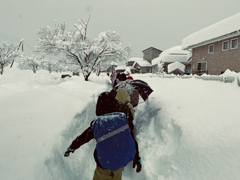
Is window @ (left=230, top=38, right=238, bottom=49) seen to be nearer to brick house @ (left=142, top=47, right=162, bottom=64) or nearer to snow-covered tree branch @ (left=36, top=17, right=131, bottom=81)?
snow-covered tree branch @ (left=36, top=17, right=131, bottom=81)

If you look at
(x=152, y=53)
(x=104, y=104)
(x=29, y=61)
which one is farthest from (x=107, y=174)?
(x=29, y=61)

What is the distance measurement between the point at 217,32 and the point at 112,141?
20817mm

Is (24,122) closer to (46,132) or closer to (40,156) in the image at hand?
(46,132)

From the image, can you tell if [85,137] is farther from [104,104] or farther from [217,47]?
[217,47]

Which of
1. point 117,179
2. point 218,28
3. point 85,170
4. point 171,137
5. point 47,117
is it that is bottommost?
point 85,170

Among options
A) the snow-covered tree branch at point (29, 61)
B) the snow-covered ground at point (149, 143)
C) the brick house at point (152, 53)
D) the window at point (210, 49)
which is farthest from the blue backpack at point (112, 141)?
the snow-covered tree branch at point (29, 61)

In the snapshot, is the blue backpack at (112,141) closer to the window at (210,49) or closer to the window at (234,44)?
the window at (234,44)

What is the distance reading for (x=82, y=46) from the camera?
2262 centimetres

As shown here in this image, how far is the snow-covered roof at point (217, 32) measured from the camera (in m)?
17.3

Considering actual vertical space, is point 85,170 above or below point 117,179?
below

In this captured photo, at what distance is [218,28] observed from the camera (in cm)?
1964

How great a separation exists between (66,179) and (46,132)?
1086mm

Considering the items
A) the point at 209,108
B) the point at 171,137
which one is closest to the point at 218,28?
the point at 209,108

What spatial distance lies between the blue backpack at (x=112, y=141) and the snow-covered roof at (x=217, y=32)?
18.2 meters
